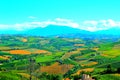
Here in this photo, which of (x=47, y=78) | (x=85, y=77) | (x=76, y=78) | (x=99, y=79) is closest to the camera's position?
(x=85, y=77)

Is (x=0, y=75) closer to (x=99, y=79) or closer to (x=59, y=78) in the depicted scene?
(x=59, y=78)

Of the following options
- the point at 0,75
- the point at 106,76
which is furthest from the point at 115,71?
the point at 0,75

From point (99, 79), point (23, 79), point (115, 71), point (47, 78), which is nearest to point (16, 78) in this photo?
point (23, 79)

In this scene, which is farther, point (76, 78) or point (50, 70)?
point (50, 70)

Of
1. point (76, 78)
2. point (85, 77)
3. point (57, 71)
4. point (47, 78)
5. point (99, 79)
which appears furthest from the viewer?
point (57, 71)

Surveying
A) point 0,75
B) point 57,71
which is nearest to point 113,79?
point 0,75

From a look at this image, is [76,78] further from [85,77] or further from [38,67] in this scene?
[38,67]

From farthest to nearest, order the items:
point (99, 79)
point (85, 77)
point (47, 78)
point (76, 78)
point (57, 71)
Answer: point (57, 71)
point (47, 78)
point (76, 78)
point (99, 79)
point (85, 77)

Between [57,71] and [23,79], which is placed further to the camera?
[57,71]
